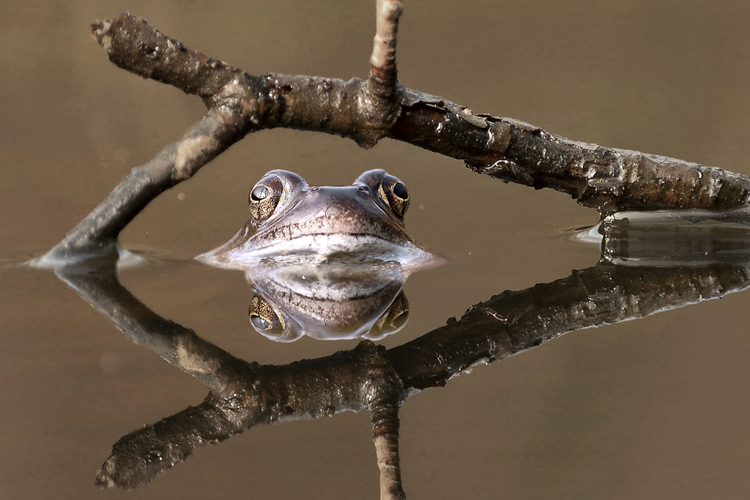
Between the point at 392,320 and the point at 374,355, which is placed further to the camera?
the point at 392,320

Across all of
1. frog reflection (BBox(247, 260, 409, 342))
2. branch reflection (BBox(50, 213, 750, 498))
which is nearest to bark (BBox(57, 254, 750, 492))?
branch reflection (BBox(50, 213, 750, 498))

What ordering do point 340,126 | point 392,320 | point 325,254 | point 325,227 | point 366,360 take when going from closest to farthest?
point 366,360
point 392,320
point 340,126
point 325,227
point 325,254

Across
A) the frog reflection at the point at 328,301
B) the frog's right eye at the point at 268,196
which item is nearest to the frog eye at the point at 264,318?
the frog reflection at the point at 328,301

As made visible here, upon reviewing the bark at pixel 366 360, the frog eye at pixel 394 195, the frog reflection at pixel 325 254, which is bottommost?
the bark at pixel 366 360

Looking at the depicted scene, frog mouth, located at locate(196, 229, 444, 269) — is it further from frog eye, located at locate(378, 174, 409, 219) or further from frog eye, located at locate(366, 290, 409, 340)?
frog eye, located at locate(366, 290, 409, 340)

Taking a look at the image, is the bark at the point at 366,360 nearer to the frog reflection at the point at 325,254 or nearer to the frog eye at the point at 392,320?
the frog eye at the point at 392,320

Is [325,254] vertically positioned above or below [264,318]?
above

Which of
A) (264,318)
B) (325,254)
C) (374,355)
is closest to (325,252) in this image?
(325,254)

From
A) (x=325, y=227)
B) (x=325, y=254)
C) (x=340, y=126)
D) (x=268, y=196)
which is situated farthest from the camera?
(x=268, y=196)

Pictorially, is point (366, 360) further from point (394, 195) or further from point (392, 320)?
point (394, 195)
